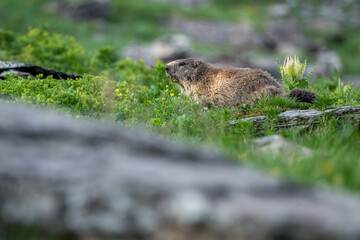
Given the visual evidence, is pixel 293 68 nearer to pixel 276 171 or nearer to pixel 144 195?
pixel 276 171

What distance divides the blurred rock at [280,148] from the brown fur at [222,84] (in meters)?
2.25

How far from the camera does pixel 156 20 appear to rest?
2942 centimetres

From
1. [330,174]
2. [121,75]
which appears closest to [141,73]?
[121,75]

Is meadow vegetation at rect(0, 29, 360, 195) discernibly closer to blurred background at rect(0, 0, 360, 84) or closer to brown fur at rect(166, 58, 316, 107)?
brown fur at rect(166, 58, 316, 107)

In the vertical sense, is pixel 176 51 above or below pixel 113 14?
below

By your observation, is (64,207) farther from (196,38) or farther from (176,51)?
(196,38)

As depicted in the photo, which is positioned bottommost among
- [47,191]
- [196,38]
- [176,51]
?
[47,191]

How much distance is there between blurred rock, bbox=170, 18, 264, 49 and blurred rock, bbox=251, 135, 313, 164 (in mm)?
21889

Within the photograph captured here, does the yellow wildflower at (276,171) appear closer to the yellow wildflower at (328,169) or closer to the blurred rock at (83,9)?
the yellow wildflower at (328,169)

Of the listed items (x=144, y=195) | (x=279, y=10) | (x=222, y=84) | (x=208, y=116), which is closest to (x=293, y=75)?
(x=222, y=84)

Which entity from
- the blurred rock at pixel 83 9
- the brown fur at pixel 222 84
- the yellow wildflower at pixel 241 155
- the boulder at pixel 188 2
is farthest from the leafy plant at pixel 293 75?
the boulder at pixel 188 2

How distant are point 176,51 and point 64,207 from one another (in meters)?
15.1

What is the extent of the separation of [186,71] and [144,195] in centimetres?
601

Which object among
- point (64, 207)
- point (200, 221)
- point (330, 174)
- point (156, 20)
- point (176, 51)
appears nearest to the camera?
point (200, 221)
